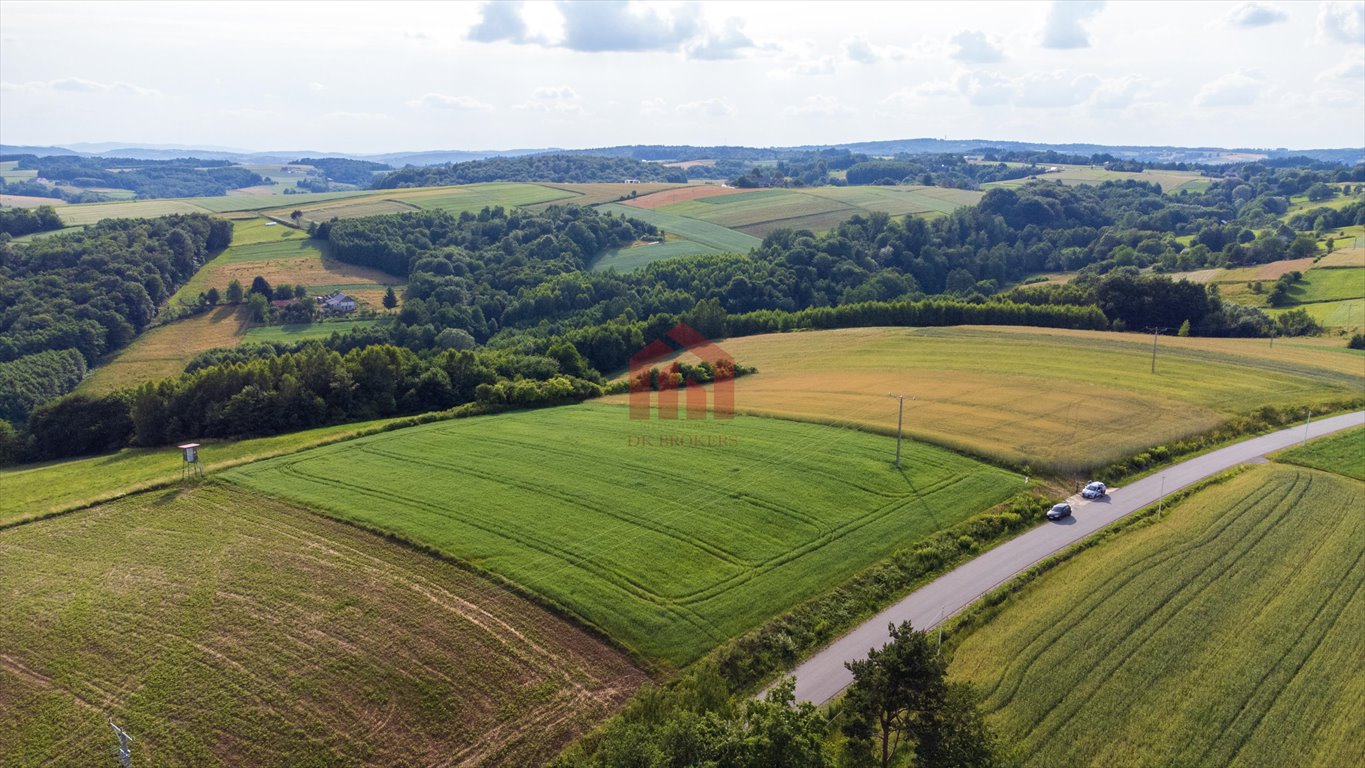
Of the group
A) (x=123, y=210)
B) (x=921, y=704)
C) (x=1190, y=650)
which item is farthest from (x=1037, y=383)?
(x=123, y=210)

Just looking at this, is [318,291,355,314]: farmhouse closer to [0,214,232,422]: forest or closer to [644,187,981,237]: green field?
[0,214,232,422]: forest

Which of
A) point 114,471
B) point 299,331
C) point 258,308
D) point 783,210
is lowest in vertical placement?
point 299,331

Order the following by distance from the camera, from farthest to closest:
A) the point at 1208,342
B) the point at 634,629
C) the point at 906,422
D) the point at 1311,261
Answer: the point at 1311,261 → the point at 1208,342 → the point at 906,422 → the point at 634,629

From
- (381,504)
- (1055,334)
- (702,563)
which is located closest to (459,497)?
(381,504)

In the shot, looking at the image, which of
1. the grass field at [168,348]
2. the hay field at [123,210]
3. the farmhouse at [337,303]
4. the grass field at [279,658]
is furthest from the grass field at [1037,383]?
the hay field at [123,210]

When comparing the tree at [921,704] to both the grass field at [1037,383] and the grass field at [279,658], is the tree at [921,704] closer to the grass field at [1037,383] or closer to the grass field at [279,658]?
the grass field at [279,658]

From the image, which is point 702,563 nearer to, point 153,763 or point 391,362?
point 153,763

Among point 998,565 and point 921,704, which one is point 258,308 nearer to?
point 998,565
